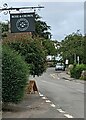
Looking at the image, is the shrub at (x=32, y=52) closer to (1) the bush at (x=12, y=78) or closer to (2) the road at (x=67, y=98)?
(2) the road at (x=67, y=98)

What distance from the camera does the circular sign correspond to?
2111 centimetres

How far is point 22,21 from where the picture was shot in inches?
833

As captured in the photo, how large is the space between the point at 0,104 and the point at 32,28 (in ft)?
24.4

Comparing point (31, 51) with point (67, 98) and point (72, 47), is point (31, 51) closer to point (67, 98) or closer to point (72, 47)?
point (67, 98)

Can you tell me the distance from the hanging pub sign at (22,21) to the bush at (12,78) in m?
6.18

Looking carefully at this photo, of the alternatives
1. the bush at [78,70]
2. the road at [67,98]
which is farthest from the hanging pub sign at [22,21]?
the bush at [78,70]

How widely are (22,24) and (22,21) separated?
32 centimetres

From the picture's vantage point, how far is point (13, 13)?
21.2 meters

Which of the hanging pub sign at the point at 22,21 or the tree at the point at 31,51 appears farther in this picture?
the tree at the point at 31,51

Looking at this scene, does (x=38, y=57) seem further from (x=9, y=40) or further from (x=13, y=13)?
(x=13, y=13)

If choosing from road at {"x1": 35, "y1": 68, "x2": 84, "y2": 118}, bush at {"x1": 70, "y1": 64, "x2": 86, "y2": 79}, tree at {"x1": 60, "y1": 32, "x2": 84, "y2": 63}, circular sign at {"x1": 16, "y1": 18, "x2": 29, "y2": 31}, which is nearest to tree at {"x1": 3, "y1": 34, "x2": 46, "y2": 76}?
road at {"x1": 35, "y1": 68, "x2": 84, "y2": 118}

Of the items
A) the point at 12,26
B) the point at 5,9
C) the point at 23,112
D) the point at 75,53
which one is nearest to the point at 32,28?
the point at 12,26

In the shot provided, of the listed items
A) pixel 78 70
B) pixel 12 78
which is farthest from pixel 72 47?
pixel 12 78

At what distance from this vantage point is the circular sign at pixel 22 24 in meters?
21.1
